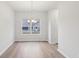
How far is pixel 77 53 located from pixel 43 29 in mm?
5252

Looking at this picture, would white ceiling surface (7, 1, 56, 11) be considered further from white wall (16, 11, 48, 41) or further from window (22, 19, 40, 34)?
window (22, 19, 40, 34)

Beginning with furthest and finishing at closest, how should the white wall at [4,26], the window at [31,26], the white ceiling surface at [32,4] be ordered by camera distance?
the window at [31,26]
the white ceiling surface at [32,4]
the white wall at [4,26]

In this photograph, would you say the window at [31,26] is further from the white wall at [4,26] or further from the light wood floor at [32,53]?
the light wood floor at [32,53]

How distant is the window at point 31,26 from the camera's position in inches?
321

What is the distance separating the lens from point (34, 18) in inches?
329

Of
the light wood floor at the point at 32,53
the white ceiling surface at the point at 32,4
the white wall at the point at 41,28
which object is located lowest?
the light wood floor at the point at 32,53

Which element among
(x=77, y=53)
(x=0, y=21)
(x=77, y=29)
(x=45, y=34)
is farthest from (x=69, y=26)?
(x=45, y=34)

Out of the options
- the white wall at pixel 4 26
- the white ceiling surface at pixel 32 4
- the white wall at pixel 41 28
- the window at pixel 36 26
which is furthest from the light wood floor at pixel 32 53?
the window at pixel 36 26

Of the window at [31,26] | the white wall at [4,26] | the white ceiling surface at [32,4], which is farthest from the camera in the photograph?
the window at [31,26]

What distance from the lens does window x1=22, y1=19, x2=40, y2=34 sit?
26.8ft

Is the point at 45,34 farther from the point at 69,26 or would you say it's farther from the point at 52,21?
the point at 69,26

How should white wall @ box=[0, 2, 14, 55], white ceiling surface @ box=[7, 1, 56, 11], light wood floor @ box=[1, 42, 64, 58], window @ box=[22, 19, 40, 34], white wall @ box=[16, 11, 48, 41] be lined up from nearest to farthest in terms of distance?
light wood floor @ box=[1, 42, 64, 58]
white wall @ box=[0, 2, 14, 55]
white ceiling surface @ box=[7, 1, 56, 11]
window @ box=[22, 19, 40, 34]
white wall @ box=[16, 11, 48, 41]

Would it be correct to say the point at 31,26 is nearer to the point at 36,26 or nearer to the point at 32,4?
the point at 36,26

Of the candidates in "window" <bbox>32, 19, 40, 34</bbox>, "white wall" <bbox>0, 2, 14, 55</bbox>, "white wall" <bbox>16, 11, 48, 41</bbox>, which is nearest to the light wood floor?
"white wall" <bbox>0, 2, 14, 55</bbox>
